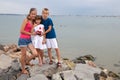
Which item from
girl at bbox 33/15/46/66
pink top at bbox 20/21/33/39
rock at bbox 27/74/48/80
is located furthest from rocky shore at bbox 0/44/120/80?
pink top at bbox 20/21/33/39

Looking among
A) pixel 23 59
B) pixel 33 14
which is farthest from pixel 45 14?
pixel 23 59

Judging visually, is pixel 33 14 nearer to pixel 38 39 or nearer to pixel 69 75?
pixel 38 39

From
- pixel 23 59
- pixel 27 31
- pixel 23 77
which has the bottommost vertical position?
pixel 23 77

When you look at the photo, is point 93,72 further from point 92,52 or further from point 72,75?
point 92,52

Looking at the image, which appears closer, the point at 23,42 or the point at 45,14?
the point at 23,42

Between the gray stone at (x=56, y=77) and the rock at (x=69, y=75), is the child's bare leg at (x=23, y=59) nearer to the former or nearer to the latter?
the gray stone at (x=56, y=77)

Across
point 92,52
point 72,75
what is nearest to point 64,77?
point 72,75

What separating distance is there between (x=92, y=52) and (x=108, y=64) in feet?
19.0

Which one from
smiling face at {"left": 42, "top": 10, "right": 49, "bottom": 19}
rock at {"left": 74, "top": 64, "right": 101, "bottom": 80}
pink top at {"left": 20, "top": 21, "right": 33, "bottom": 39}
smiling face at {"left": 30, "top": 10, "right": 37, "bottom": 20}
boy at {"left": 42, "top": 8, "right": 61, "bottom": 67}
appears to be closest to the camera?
smiling face at {"left": 30, "top": 10, "right": 37, "bottom": 20}

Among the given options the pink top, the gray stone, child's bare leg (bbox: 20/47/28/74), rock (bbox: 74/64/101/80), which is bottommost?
rock (bbox: 74/64/101/80)

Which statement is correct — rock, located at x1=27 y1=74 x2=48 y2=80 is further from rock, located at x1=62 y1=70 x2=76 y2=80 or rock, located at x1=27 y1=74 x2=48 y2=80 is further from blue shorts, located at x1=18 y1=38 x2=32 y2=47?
blue shorts, located at x1=18 y1=38 x2=32 y2=47

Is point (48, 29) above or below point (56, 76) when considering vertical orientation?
above

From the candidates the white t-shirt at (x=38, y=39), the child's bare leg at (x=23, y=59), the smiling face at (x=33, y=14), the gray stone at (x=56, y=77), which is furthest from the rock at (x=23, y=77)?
the smiling face at (x=33, y=14)

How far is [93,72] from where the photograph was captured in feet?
34.7
